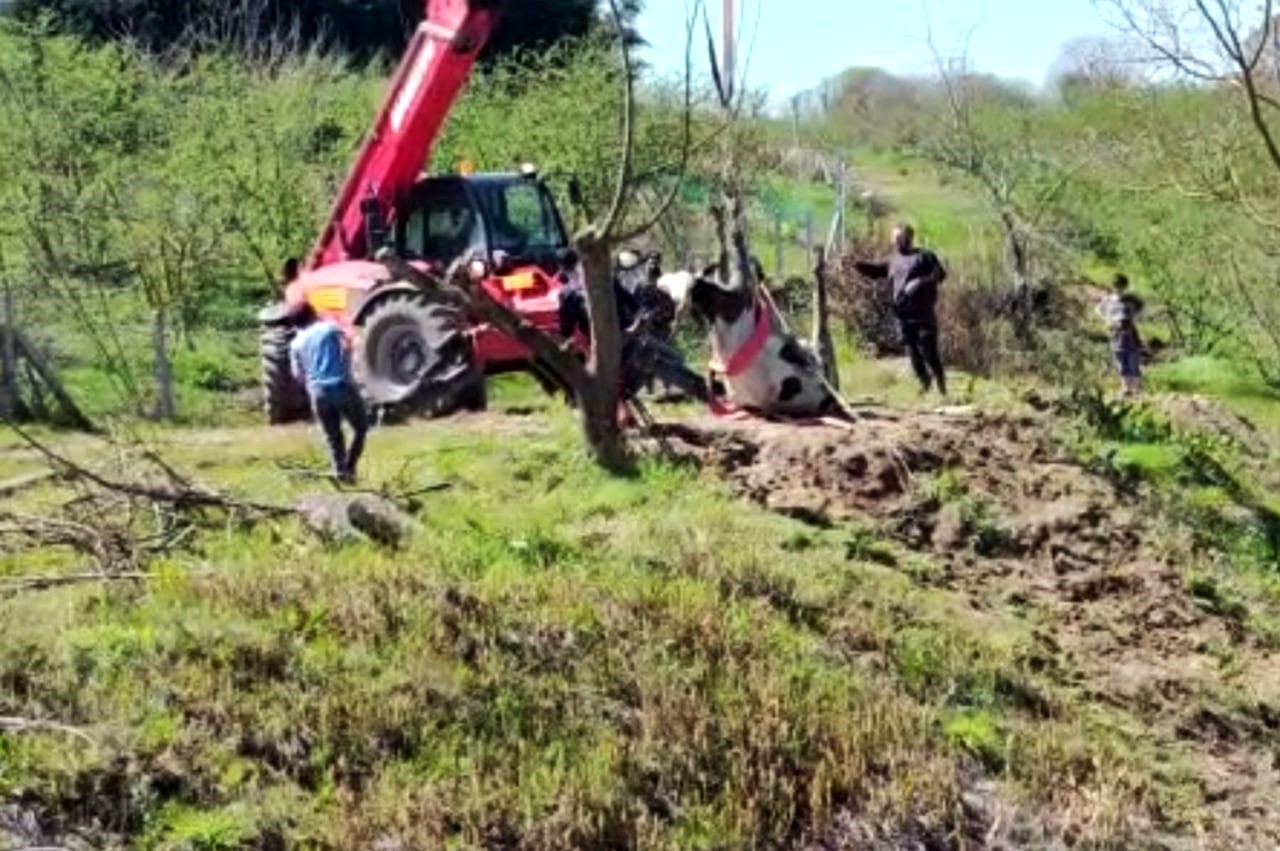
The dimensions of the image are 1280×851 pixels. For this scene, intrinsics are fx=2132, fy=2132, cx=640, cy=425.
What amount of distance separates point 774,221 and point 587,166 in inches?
192

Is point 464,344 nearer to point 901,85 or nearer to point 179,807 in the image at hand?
point 179,807

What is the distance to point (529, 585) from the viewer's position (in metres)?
10.7

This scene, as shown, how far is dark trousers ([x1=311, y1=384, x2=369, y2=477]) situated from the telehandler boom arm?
4168 mm

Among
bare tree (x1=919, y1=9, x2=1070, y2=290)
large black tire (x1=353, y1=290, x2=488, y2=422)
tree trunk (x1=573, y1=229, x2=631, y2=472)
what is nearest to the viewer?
tree trunk (x1=573, y1=229, x2=631, y2=472)

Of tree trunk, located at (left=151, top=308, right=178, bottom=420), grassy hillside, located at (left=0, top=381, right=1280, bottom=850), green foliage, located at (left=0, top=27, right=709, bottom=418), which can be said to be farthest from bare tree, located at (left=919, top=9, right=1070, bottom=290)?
grassy hillside, located at (left=0, top=381, right=1280, bottom=850)

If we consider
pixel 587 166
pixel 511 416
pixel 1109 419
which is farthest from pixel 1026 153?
pixel 511 416

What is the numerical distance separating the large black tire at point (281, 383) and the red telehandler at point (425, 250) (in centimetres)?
1

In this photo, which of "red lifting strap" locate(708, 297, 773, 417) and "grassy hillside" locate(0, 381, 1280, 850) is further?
"red lifting strap" locate(708, 297, 773, 417)

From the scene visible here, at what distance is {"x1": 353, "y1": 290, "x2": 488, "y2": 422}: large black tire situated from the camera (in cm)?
1609

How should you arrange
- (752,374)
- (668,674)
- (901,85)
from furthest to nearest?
1. (901,85)
2. (752,374)
3. (668,674)

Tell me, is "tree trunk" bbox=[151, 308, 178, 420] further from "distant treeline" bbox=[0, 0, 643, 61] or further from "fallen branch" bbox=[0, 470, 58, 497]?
"distant treeline" bbox=[0, 0, 643, 61]

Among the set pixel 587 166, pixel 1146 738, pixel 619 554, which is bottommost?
pixel 1146 738

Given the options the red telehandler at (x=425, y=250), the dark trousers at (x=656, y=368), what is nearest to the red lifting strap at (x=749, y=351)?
the dark trousers at (x=656, y=368)

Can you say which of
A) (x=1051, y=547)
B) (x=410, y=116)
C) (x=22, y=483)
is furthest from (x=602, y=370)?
(x=410, y=116)
